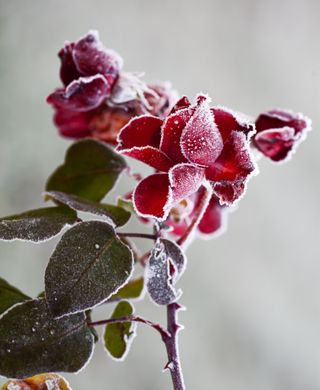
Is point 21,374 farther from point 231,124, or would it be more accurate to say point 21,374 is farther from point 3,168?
point 3,168

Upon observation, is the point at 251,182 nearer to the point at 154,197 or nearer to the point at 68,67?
the point at 68,67

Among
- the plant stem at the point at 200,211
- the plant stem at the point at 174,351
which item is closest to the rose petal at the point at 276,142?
the plant stem at the point at 200,211

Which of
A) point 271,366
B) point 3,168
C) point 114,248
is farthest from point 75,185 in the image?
point 271,366

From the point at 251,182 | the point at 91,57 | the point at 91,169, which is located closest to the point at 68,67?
the point at 91,57

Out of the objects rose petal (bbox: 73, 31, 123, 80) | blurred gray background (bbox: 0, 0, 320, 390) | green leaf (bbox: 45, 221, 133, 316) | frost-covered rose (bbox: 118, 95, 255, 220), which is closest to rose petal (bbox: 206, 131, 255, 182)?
frost-covered rose (bbox: 118, 95, 255, 220)

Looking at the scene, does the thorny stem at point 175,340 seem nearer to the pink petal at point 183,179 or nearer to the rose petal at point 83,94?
the pink petal at point 183,179

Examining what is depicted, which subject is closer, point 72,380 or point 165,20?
point 72,380
